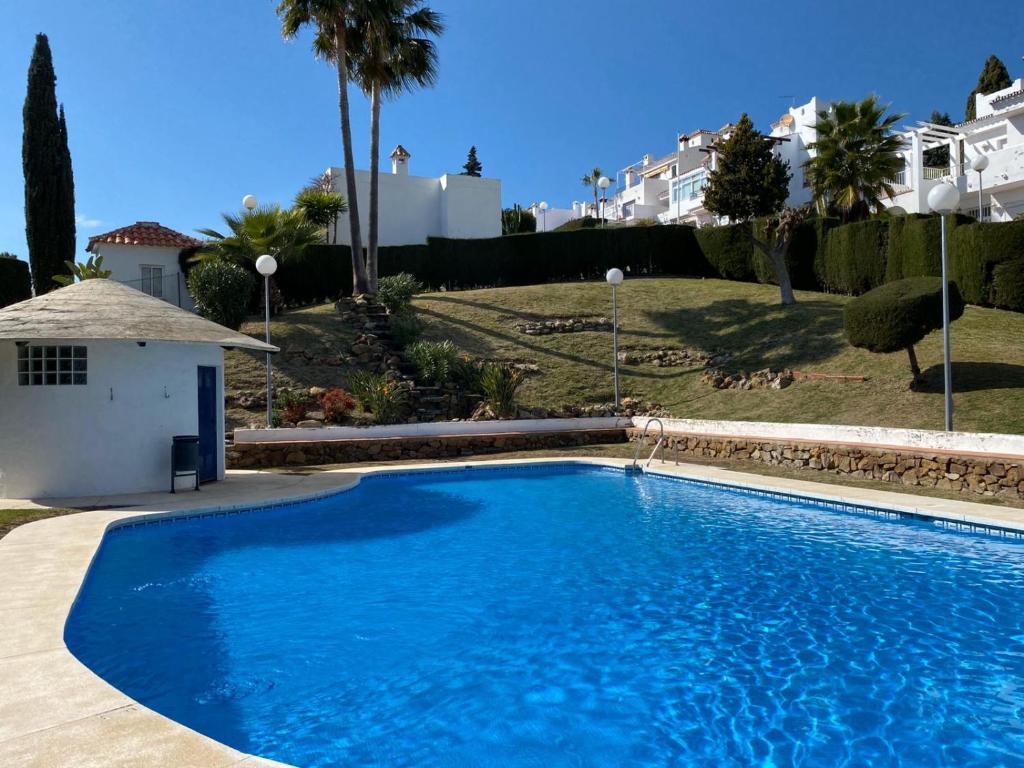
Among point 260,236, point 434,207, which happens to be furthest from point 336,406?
point 434,207

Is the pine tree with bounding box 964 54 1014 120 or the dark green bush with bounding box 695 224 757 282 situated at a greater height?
the pine tree with bounding box 964 54 1014 120

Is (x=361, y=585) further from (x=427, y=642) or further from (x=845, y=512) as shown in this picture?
(x=845, y=512)

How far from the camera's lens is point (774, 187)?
35594 mm

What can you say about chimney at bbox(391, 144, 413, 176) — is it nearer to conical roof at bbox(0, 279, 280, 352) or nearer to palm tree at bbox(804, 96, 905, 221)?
palm tree at bbox(804, 96, 905, 221)

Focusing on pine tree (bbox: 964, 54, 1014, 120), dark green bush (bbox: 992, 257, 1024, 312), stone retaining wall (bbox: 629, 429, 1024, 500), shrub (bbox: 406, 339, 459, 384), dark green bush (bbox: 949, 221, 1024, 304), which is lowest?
stone retaining wall (bbox: 629, 429, 1024, 500)

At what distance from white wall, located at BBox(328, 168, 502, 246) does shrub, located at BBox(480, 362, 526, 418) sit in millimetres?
18494

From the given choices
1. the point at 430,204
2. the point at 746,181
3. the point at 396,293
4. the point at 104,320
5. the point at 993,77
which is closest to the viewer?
the point at 104,320

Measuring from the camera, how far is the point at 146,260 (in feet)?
96.8

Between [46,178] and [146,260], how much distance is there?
15.0ft

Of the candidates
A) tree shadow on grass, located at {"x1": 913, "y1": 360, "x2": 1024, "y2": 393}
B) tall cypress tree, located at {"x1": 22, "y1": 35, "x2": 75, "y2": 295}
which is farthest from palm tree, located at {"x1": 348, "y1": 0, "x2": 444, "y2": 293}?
tree shadow on grass, located at {"x1": 913, "y1": 360, "x2": 1024, "y2": 393}

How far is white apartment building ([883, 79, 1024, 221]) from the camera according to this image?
107 feet

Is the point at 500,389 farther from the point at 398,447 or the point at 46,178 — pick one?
the point at 46,178

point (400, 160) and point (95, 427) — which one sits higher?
point (400, 160)

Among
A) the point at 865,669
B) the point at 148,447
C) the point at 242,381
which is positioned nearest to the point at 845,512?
the point at 865,669
